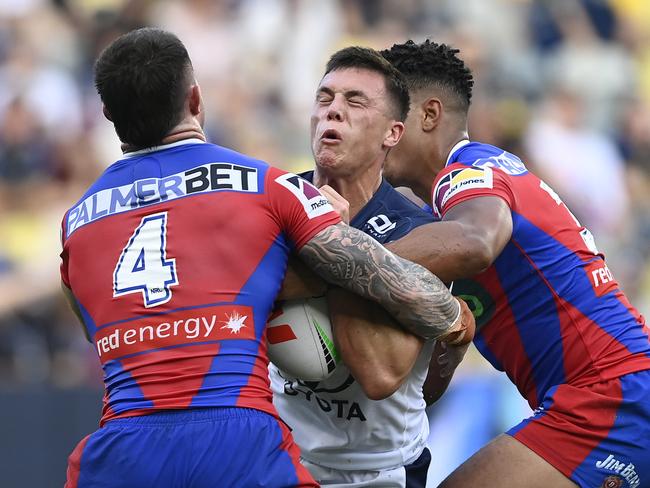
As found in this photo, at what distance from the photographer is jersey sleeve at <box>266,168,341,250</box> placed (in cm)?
446

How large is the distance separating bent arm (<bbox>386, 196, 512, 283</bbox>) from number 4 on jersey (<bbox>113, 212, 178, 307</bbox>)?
3.27ft

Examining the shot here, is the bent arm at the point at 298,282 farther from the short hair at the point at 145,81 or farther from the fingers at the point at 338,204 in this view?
the short hair at the point at 145,81

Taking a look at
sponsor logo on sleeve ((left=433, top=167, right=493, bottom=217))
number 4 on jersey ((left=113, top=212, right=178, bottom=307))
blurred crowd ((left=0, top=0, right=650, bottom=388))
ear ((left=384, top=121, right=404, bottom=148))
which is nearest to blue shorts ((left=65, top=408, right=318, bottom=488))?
number 4 on jersey ((left=113, top=212, right=178, bottom=307))

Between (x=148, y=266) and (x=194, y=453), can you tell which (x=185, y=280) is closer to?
(x=148, y=266)

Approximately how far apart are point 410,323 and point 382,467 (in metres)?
1.01

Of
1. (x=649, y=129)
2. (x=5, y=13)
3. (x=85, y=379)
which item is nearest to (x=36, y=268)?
(x=85, y=379)

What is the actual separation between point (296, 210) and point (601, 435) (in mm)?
1874

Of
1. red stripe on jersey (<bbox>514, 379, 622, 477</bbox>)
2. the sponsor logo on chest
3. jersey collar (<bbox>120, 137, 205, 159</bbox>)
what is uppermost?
jersey collar (<bbox>120, 137, 205, 159</bbox>)

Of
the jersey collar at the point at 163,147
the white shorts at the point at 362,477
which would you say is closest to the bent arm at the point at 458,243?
the jersey collar at the point at 163,147

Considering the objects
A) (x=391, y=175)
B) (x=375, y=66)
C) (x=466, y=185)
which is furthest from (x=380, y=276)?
(x=391, y=175)

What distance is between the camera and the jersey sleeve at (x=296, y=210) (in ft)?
14.6

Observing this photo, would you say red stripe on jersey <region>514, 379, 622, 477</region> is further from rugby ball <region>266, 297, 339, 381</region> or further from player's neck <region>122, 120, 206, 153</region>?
player's neck <region>122, 120, 206, 153</region>

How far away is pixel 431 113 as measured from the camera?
6051 millimetres

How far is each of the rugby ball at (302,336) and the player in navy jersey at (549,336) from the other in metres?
0.74
